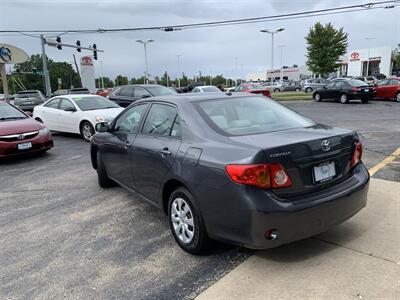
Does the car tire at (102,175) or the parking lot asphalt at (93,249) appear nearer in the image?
the parking lot asphalt at (93,249)

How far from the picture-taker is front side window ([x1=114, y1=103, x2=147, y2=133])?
16.0 feet

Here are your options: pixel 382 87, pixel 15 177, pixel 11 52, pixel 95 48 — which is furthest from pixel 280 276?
pixel 95 48

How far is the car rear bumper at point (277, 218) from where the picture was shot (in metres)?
3.05

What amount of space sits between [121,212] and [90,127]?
6.74 m

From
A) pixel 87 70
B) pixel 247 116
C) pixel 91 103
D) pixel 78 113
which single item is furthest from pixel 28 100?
pixel 87 70

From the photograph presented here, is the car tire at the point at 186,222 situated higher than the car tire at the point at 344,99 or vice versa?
the car tire at the point at 186,222

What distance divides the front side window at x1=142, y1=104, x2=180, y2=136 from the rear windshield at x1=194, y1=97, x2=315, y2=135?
33 centimetres

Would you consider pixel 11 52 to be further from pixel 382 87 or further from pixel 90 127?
pixel 382 87

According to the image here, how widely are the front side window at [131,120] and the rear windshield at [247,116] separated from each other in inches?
43.2

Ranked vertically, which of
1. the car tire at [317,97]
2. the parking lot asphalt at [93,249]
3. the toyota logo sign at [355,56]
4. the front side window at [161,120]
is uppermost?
the toyota logo sign at [355,56]

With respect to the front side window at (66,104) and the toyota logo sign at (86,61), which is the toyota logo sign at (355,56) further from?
the front side window at (66,104)

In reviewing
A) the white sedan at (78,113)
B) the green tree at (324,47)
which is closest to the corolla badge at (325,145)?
the white sedan at (78,113)

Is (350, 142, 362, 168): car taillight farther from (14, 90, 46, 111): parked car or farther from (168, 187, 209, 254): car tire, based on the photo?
(14, 90, 46, 111): parked car

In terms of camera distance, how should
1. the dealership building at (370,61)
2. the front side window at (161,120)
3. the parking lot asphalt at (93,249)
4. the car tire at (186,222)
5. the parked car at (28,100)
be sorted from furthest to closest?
the dealership building at (370,61) < the parked car at (28,100) < the front side window at (161,120) < the car tire at (186,222) < the parking lot asphalt at (93,249)
